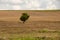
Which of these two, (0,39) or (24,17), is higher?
(0,39)

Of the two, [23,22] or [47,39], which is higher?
[47,39]

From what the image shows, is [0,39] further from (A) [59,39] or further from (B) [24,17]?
(B) [24,17]

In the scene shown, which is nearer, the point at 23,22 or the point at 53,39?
the point at 53,39

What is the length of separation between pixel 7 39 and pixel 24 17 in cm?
4588

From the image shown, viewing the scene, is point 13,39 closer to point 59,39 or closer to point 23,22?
point 59,39

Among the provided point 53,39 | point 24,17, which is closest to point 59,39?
point 53,39

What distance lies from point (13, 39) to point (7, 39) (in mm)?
1304

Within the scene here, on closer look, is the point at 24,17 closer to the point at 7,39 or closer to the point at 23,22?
the point at 23,22

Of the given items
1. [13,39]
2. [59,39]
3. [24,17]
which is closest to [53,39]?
[59,39]

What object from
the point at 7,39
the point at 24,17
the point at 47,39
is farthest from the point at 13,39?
the point at 24,17

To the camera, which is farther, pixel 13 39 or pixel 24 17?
pixel 24 17

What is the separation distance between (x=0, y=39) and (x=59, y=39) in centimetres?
768

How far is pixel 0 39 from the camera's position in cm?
3559

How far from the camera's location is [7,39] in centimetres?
3506
